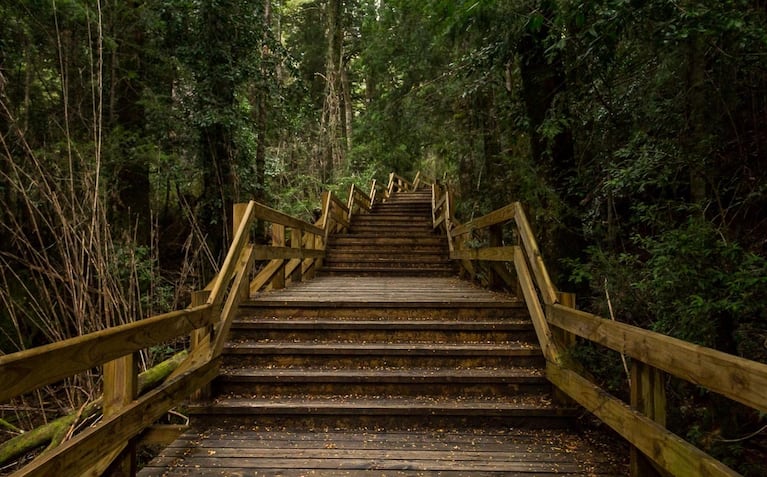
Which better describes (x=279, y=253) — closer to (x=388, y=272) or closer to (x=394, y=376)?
(x=394, y=376)

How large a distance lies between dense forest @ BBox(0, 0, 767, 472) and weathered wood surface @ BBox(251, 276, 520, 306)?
827mm

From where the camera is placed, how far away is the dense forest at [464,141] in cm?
294

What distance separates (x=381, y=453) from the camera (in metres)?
2.64

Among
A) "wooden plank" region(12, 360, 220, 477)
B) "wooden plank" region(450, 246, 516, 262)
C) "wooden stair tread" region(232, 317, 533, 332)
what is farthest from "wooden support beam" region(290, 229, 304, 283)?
"wooden plank" region(12, 360, 220, 477)

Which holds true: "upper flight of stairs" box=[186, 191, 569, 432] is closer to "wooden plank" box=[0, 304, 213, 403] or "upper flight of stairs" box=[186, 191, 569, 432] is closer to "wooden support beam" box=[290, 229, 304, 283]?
"wooden plank" box=[0, 304, 213, 403]

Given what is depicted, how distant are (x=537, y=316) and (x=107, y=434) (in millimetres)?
2898

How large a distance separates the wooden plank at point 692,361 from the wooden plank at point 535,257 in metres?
0.66

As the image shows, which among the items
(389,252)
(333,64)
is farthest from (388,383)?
(333,64)

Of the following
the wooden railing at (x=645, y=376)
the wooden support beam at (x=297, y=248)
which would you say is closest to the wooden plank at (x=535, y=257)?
the wooden railing at (x=645, y=376)

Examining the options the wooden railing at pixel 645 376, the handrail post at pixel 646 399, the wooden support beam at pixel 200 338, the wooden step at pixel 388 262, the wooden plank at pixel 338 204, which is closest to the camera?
the wooden railing at pixel 645 376

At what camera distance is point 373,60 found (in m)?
8.73

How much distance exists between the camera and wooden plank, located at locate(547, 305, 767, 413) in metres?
1.41

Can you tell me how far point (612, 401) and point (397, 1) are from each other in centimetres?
617

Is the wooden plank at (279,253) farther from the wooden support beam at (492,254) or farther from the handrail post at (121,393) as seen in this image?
the wooden support beam at (492,254)
